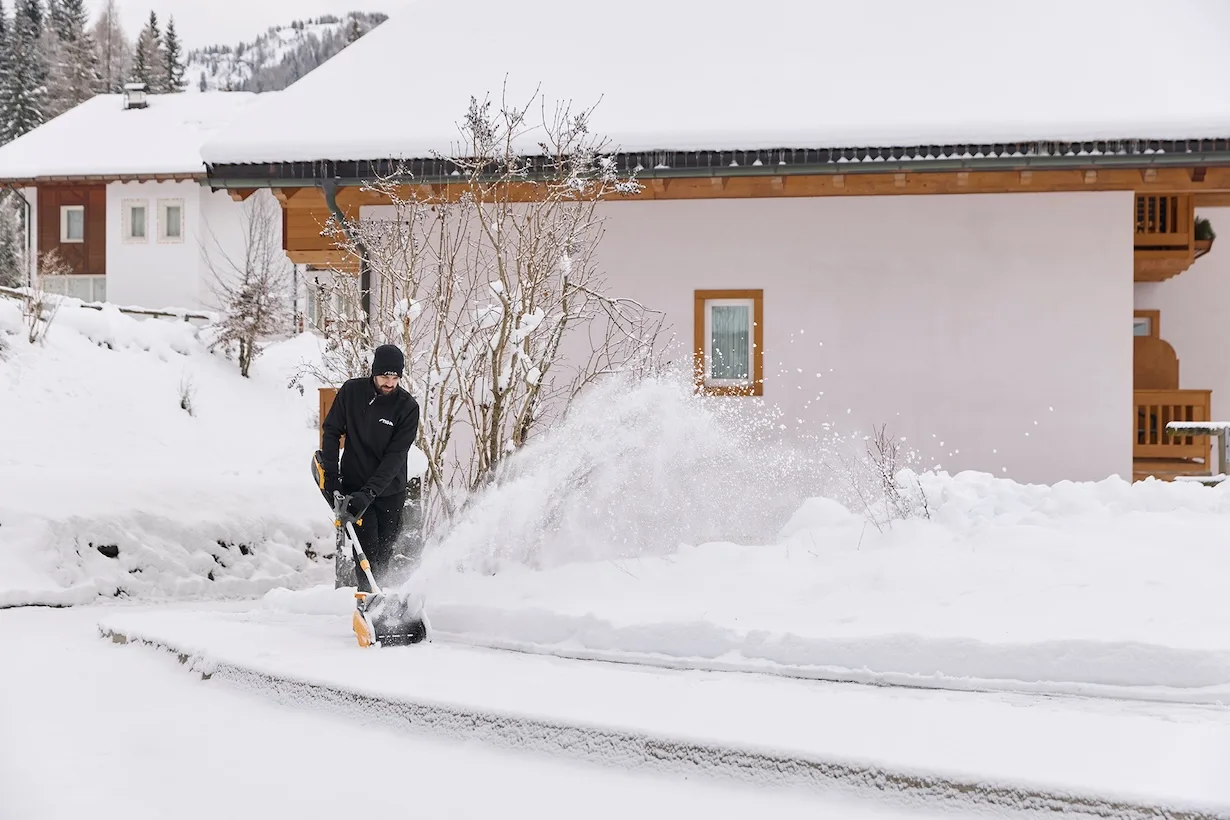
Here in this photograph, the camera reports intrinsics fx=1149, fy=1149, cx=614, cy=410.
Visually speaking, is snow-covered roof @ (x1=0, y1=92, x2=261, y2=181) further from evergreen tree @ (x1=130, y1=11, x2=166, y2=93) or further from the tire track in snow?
the tire track in snow

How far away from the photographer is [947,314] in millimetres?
10531

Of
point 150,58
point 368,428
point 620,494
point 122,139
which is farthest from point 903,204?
point 150,58

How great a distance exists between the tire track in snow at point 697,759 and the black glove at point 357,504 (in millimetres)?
1219

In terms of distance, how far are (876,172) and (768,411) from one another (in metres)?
2.33

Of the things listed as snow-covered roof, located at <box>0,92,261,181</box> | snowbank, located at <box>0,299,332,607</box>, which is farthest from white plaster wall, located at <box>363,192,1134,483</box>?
snow-covered roof, located at <box>0,92,261,181</box>

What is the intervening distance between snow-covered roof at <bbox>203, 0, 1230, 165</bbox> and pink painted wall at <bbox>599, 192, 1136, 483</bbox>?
93 centimetres

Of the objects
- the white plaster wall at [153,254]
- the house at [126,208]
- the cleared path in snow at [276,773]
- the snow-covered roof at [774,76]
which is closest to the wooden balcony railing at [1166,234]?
the snow-covered roof at [774,76]

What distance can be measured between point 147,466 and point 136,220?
66.8 ft

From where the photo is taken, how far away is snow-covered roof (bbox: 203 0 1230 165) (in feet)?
32.4

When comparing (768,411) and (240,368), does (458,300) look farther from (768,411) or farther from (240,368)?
(240,368)

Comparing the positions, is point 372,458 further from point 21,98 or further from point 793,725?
point 21,98

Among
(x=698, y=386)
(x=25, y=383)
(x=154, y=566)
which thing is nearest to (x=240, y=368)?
(x=25, y=383)

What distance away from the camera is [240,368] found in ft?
88.5

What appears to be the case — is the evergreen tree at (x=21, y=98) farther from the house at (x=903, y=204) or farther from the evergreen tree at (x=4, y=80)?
the house at (x=903, y=204)
